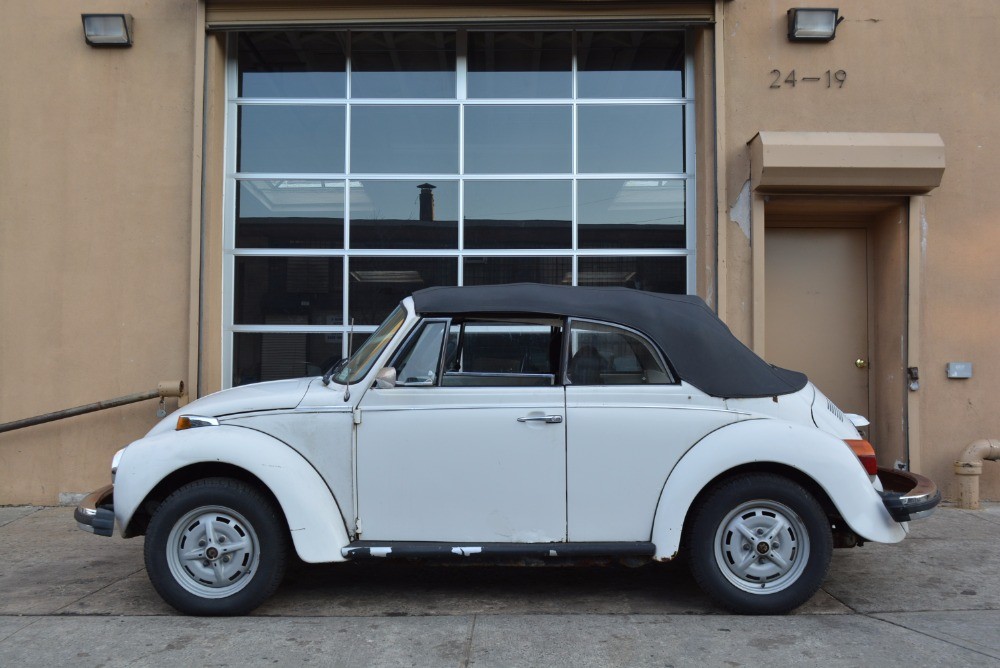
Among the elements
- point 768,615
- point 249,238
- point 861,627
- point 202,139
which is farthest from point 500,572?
point 202,139

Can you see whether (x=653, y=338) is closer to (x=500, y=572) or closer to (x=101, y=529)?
(x=500, y=572)

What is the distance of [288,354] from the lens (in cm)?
801

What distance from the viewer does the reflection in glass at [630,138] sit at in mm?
8219

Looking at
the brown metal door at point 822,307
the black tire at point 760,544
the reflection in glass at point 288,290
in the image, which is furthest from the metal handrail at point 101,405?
the brown metal door at point 822,307

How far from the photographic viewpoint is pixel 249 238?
26.7 feet

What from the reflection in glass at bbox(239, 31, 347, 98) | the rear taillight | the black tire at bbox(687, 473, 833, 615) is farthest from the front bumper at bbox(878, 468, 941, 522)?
the reflection in glass at bbox(239, 31, 347, 98)

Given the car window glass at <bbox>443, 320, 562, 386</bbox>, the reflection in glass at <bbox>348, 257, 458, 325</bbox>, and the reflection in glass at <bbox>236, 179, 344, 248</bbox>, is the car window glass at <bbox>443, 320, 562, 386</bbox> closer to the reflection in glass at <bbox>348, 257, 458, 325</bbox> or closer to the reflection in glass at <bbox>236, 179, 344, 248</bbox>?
the reflection in glass at <bbox>348, 257, 458, 325</bbox>

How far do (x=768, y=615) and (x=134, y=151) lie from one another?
6.76 meters

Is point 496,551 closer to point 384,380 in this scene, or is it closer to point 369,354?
point 384,380

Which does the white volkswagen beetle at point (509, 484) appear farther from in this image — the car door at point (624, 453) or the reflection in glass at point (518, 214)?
the reflection in glass at point (518, 214)

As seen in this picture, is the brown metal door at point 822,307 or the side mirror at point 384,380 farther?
the brown metal door at point 822,307

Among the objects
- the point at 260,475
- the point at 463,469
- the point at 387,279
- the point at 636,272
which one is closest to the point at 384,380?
the point at 463,469

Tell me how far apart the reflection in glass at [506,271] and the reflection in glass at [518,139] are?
0.92 m

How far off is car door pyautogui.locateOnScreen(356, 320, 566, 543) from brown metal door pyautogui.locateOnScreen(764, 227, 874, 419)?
428 cm
